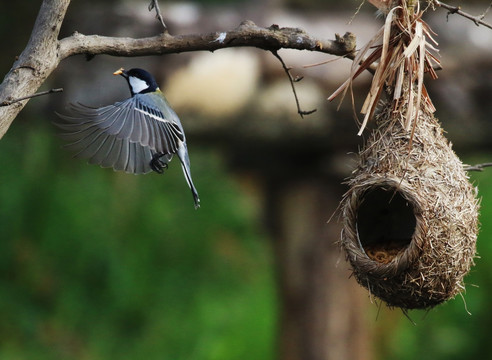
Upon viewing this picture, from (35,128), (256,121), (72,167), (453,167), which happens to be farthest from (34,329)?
(453,167)

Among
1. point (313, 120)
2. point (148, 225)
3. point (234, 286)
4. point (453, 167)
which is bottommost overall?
point (234, 286)

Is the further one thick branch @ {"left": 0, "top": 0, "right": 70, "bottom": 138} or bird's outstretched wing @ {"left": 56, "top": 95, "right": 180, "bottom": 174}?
bird's outstretched wing @ {"left": 56, "top": 95, "right": 180, "bottom": 174}

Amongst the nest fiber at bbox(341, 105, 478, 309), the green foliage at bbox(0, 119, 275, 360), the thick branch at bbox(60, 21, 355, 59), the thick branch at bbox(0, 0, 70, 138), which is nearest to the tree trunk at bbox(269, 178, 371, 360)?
the green foliage at bbox(0, 119, 275, 360)

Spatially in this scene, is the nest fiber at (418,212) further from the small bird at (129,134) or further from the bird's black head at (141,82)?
the bird's black head at (141,82)

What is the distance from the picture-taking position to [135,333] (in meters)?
8.68

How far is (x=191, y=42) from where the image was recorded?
7.88ft

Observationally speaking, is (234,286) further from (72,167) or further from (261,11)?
(261,11)

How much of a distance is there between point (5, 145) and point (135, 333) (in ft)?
7.96

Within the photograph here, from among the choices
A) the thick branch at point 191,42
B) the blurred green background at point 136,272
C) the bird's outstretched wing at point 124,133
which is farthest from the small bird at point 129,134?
the blurred green background at point 136,272

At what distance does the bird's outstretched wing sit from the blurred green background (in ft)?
14.9

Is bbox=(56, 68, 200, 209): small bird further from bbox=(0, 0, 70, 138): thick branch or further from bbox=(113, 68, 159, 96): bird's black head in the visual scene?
bbox=(0, 0, 70, 138): thick branch

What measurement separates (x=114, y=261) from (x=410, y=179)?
581 centimetres

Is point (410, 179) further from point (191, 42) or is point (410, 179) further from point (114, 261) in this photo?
point (114, 261)

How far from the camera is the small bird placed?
8.82 feet
